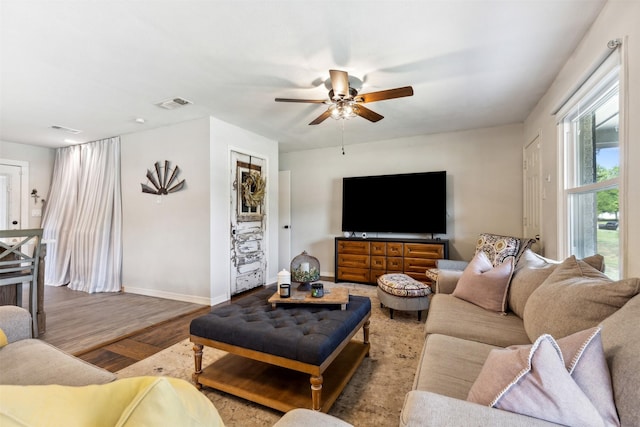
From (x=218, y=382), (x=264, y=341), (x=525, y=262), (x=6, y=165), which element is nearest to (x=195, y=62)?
(x=264, y=341)

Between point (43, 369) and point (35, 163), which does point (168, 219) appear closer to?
point (43, 369)

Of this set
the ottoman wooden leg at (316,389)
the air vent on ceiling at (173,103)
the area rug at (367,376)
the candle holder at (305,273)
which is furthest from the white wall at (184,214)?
the ottoman wooden leg at (316,389)

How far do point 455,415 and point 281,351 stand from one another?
0.98 m

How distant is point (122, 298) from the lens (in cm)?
396

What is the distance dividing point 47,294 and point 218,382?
13.6ft

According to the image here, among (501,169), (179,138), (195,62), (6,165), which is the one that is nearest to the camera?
(195,62)

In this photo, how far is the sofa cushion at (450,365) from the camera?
1.19 metres

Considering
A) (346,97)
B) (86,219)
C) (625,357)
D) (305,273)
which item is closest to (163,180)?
(86,219)

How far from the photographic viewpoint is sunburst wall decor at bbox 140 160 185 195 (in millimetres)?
3864

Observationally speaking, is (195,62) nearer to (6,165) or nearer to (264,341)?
(264,341)

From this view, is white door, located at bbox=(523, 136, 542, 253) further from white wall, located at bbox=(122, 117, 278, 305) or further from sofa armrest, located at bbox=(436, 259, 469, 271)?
white wall, located at bbox=(122, 117, 278, 305)

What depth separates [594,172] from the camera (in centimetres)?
209

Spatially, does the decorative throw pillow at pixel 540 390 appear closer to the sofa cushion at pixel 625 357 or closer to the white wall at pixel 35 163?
the sofa cushion at pixel 625 357

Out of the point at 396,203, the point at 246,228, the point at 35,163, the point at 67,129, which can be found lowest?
the point at 246,228
